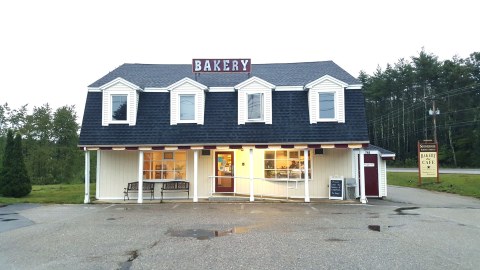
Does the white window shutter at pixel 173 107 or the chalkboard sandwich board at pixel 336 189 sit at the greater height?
the white window shutter at pixel 173 107

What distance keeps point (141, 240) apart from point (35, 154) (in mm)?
38273

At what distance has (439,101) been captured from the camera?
5253 cm

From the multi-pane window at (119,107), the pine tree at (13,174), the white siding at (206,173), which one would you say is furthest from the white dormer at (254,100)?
the pine tree at (13,174)

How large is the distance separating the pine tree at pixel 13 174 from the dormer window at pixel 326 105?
51.2 ft

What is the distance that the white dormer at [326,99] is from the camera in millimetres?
17500

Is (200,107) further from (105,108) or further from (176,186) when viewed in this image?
(105,108)

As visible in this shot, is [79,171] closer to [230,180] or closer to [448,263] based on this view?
[230,180]

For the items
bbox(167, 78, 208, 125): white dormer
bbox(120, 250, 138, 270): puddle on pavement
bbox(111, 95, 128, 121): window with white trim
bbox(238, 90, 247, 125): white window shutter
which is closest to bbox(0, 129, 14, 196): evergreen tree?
bbox(111, 95, 128, 121): window with white trim

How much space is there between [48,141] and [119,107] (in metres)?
39.7

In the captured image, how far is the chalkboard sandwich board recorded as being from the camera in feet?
57.2

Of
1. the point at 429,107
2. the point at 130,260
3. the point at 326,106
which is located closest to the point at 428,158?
the point at 326,106

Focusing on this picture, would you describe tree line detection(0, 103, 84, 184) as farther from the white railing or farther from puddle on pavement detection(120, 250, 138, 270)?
puddle on pavement detection(120, 250, 138, 270)

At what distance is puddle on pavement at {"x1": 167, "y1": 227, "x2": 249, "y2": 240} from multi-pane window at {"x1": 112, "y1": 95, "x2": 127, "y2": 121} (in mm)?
9199

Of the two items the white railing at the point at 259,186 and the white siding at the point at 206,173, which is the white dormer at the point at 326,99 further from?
the white railing at the point at 259,186
